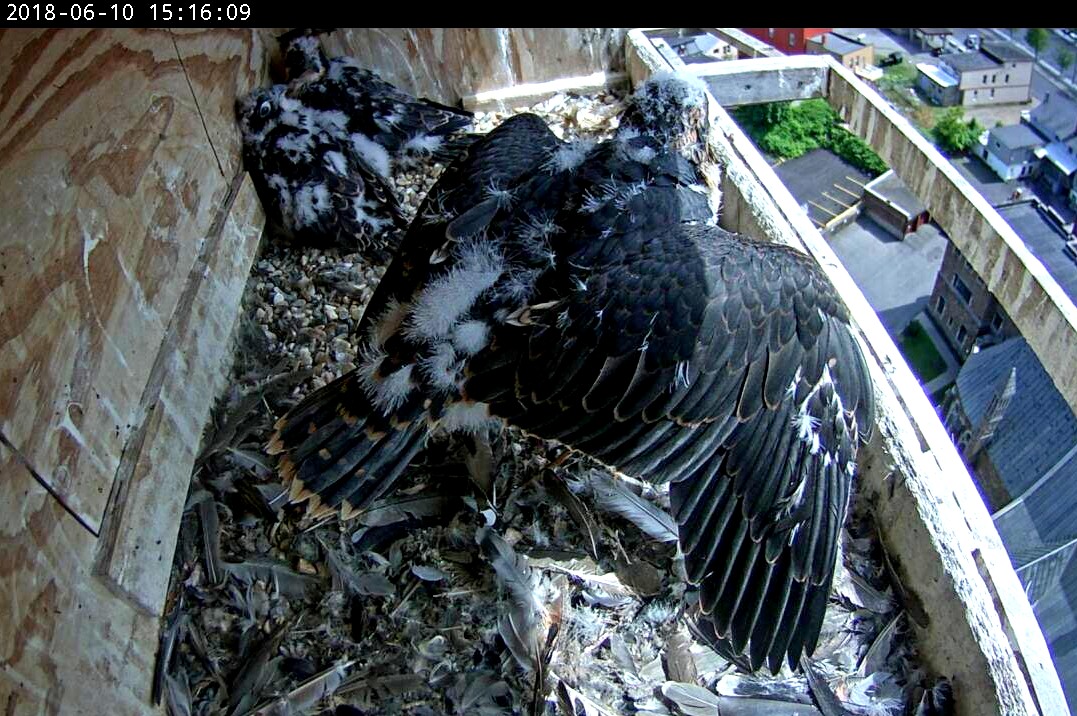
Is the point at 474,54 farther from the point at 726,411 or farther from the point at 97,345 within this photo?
the point at 726,411

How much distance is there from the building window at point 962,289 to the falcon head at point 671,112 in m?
4.17

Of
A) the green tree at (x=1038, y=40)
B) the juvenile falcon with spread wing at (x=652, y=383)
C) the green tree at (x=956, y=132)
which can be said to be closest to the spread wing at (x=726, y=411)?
the juvenile falcon with spread wing at (x=652, y=383)

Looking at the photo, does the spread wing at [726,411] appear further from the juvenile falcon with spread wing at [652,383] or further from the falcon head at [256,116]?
the falcon head at [256,116]

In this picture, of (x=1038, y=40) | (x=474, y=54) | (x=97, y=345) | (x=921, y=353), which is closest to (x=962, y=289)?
(x=921, y=353)

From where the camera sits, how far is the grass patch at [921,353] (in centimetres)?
608

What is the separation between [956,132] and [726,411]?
7.26 m

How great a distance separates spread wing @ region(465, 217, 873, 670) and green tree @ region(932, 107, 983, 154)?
7001 millimetres

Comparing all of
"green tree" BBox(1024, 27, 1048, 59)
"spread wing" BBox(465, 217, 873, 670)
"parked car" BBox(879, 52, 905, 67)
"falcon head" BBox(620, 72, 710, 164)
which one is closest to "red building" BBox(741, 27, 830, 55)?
"parked car" BBox(879, 52, 905, 67)

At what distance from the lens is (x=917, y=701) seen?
1893 millimetres
